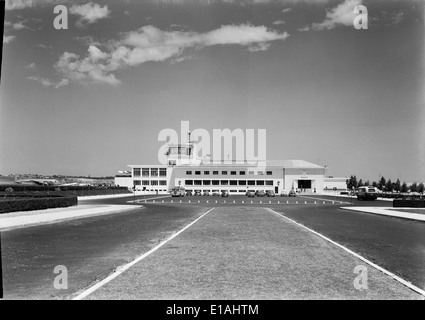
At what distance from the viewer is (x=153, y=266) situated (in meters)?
9.52

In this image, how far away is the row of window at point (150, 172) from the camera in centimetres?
11806

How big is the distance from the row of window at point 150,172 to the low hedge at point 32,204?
267 feet

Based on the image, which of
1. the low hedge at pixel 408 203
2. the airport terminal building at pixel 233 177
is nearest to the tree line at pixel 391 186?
the airport terminal building at pixel 233 177

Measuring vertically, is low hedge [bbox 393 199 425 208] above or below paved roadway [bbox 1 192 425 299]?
below

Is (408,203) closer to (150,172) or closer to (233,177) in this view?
(233,177)

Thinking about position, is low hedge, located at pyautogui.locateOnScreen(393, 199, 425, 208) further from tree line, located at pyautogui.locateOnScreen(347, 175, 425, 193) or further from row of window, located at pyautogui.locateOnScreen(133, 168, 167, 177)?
tree line, located at pyautogui.locateOnScreen(347, 175, 425, 193)

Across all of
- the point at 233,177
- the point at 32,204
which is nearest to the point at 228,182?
the point at 233,177

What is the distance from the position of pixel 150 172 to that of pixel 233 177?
2474cm

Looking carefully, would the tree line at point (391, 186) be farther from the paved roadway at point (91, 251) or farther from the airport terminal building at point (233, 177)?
the paved roadway at point (91, 251)

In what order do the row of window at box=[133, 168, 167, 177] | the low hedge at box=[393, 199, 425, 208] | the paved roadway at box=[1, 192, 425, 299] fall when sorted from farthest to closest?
1. the row of window at box=[133, 168, 167, 177]
2. the low hedge at box=[393, 199, 425, 208]
3. the paved roadway at box=[1, 192, 425, 299]

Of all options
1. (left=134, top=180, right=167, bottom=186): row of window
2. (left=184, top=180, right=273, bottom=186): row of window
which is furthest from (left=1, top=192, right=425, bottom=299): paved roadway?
(left=134, top=180, right=167, bottom=186): row of window

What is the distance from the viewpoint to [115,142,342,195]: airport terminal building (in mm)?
110188
